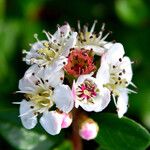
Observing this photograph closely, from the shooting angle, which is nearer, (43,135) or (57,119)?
(57,119)

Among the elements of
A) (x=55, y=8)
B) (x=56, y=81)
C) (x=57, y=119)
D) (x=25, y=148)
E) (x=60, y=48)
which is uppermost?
(x=55, y=8)

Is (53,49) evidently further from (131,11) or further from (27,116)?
(131,11)

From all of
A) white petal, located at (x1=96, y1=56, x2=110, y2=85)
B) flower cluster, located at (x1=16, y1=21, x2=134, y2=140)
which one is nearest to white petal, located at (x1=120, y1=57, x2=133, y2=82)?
flower cluster, located at (x1=16, y1=21, x2=134, y2=140)

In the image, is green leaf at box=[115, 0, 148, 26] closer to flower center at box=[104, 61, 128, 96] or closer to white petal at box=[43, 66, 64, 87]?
flower center at box=[104, 61, 128, 96]

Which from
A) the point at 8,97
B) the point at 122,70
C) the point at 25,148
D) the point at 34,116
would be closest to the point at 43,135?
the point at 25,148

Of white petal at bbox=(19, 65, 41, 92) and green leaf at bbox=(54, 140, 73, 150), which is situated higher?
white petal at bbox=(19, 65, 41, 92)

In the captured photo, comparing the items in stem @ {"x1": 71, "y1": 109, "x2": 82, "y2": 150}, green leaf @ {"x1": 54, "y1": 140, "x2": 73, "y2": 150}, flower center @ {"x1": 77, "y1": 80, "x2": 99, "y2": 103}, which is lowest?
green leaf @ {"x1": 54, "y1": 140, "x2": 73, "y2": 150}

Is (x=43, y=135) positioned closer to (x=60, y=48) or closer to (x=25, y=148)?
(x=25, y=148)

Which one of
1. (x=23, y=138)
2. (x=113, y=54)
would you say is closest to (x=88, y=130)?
(x=113, y=54)
